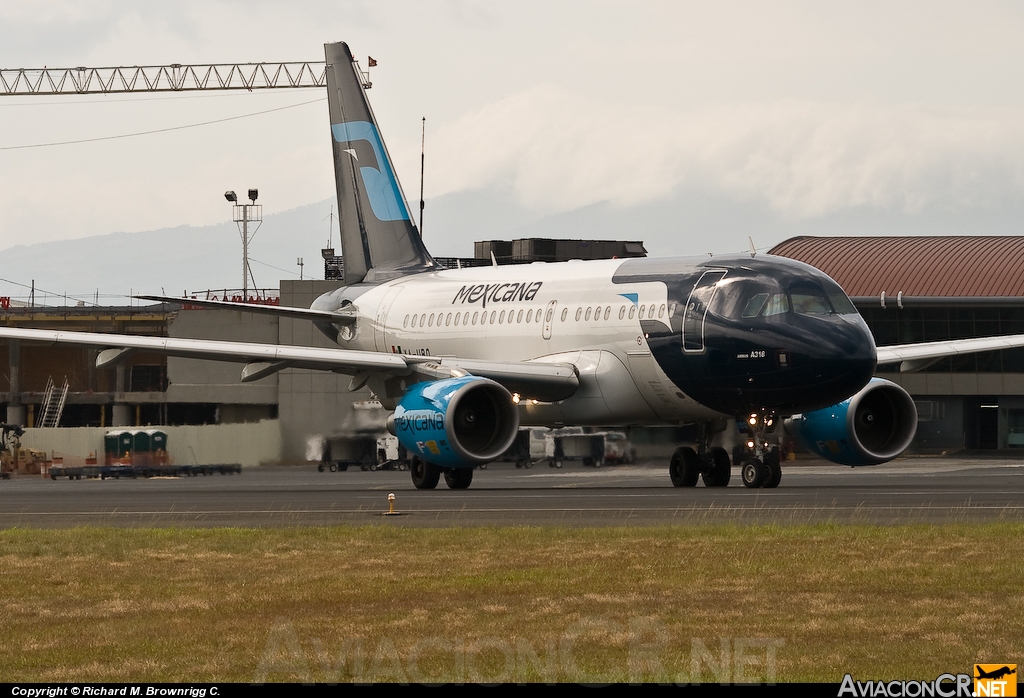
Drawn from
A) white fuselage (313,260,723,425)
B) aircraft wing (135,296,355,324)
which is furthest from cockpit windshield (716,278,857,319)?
aircraft wing (135,296,355,324)

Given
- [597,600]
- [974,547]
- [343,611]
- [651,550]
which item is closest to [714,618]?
[597,600]

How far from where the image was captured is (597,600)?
38.0 feet

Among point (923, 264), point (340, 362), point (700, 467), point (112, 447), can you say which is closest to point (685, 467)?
Answer: point (700, 467)

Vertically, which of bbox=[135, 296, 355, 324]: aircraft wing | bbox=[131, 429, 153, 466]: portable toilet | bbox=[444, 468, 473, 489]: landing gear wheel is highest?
bbox=[135, 296, 355, 324]: aircraft wing

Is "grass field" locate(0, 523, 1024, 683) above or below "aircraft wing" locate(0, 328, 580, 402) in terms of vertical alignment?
below

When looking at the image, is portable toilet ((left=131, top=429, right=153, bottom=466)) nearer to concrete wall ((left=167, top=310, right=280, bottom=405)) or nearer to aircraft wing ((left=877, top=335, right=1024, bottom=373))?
concrete wall ((left=167, top=310, right=280, bottom=405))

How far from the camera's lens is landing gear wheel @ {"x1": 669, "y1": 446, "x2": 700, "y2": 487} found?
2941 centimetres

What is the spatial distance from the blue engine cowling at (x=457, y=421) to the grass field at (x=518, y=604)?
939 centimetres

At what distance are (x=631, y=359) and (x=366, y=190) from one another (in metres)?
12.6

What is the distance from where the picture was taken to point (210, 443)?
40219 millimetres

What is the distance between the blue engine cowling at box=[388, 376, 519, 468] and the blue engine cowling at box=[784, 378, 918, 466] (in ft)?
20.0

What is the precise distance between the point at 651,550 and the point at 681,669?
6.50 meters

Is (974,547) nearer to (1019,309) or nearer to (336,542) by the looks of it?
(336,542)

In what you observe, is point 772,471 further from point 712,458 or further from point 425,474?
point 425,474
